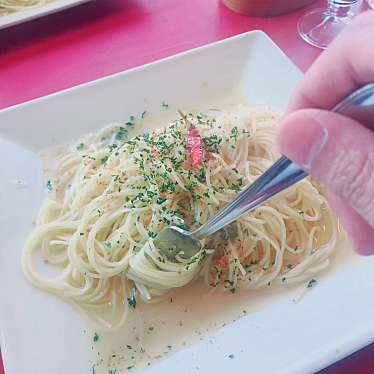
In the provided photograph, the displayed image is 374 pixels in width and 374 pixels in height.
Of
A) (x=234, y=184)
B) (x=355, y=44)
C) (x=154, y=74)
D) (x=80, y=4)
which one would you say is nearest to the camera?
(x=355, y=44)

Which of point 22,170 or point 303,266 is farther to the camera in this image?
point 22,170

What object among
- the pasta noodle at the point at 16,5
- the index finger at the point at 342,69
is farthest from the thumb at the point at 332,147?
the pasta noodle at the point at 16,5

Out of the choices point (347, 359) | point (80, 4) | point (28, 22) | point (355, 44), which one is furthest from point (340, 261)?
point (28, 22)

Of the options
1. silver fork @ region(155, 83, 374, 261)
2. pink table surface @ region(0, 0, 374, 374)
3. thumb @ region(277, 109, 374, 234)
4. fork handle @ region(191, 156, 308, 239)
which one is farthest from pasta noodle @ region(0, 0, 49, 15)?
thumb @ region(277, 109, 374, 234)

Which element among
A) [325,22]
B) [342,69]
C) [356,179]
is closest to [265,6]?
[325,22]

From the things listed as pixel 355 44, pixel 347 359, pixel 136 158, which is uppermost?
pixel 355 44

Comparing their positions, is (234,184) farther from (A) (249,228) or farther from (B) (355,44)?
(B) (355,44)

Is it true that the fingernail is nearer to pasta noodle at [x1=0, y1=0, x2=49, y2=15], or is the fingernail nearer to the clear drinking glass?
the clear drinking glass

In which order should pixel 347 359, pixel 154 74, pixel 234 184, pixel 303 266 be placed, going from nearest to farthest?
pixel 347 359, pixel 303 266, pixel 234 184, pixel 154 74
